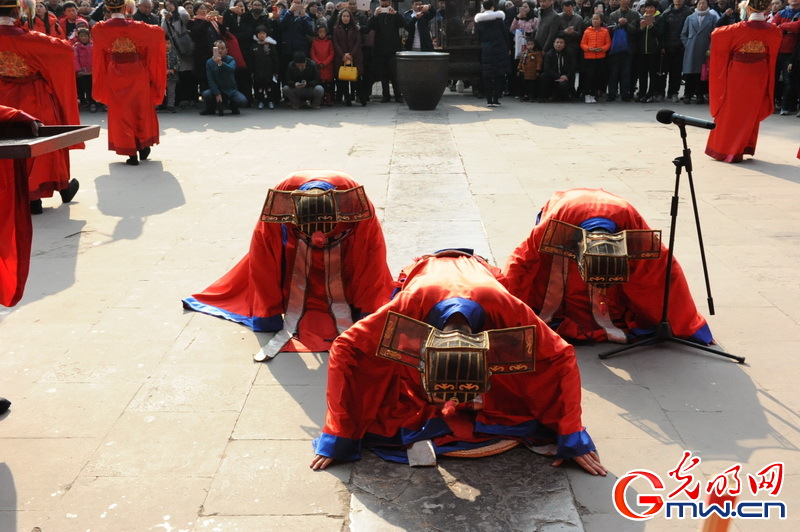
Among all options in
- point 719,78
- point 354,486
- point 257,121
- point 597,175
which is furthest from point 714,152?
point 354,486

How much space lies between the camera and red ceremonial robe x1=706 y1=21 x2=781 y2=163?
953 cm

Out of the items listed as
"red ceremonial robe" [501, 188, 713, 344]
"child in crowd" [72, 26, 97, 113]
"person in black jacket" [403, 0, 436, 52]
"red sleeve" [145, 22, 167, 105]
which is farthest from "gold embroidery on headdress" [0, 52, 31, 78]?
"person in black jacket" [403, 0, 436, 52]

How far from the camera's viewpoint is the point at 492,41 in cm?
1384

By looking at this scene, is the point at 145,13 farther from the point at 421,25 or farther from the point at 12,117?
the point at 12,117

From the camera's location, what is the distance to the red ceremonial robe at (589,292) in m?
4.86

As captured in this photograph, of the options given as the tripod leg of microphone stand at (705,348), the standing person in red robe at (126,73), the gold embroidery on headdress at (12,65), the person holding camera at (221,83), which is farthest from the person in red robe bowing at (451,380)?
the person holding camera at (221,83)

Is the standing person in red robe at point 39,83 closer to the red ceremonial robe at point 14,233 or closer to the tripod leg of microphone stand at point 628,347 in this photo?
the red ceremonial robe at point 14,233

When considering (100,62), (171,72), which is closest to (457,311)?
(100,62)

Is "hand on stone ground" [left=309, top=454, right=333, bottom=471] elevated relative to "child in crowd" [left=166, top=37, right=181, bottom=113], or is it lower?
lower

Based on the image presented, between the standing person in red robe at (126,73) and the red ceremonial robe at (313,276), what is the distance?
524cm

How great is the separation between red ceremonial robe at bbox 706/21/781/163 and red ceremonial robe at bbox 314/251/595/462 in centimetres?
675

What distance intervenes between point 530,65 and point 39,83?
354 inches

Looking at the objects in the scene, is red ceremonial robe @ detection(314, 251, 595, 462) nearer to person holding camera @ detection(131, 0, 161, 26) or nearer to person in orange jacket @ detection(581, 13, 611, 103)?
person holding camera @ detection(131, 0, 161, 26)

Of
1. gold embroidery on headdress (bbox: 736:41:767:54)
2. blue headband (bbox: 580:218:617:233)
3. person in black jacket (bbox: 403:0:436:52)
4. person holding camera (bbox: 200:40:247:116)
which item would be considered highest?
person in black jacket (bbox: 403:0:436:52)
